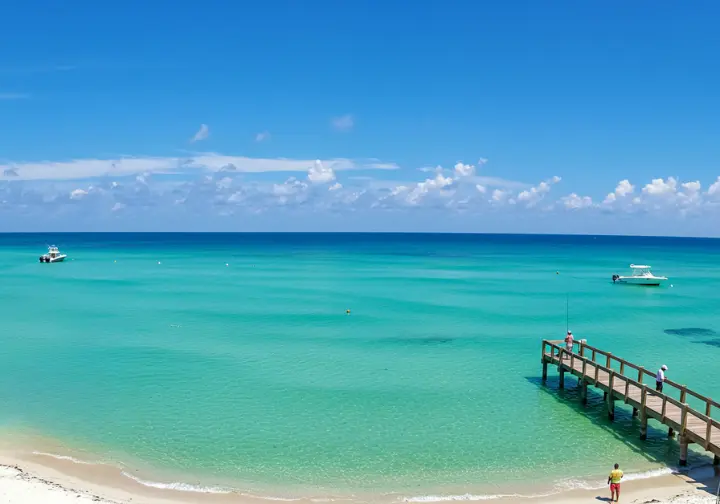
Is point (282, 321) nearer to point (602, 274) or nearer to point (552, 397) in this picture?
point (552, 397)

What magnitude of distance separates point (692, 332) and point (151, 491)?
39.1 m

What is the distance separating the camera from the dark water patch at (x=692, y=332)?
140ft

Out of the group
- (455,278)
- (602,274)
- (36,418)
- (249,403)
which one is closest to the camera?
(36,418)

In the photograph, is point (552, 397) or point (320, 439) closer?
point (320, 439)

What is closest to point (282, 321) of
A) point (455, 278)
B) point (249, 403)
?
point (249, 403)

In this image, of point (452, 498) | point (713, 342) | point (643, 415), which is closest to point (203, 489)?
point (452, 498)

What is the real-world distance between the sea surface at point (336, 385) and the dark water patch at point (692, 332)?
44 centimetres

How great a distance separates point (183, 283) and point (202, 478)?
193 feet

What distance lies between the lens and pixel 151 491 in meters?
18.2

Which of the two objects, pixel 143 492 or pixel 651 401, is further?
pixel 651 401

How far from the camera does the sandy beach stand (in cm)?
1712

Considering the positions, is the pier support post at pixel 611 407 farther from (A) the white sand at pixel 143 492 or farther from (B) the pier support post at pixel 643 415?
(A) the white sand at pixel 143 492

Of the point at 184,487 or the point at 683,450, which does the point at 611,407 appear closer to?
the point at 683,450

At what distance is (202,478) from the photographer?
19.1 metres
